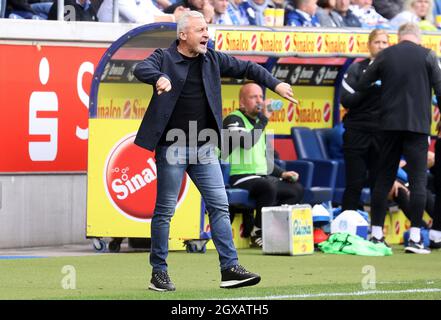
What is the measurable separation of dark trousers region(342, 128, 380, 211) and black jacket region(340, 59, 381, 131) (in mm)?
92

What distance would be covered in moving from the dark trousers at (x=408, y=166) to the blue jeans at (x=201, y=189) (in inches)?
168

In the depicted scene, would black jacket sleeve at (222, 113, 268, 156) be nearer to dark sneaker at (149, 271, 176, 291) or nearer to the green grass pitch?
the green grass pitch

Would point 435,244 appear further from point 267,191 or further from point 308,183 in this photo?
point 267,191

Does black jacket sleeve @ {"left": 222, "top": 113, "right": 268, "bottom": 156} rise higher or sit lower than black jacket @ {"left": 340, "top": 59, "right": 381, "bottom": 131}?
lower

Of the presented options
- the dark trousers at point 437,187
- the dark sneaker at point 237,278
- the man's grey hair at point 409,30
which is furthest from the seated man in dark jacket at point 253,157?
the dark sneaker at point 237,278

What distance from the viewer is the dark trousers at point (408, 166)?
1413cm

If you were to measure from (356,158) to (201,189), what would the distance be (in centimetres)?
531

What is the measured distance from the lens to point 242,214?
50.4 feet

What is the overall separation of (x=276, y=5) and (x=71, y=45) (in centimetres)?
450

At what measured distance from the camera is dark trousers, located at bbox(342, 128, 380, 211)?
Answer: 15.4m

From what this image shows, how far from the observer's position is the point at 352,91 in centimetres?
1515

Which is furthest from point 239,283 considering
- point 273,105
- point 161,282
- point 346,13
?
point 346,13

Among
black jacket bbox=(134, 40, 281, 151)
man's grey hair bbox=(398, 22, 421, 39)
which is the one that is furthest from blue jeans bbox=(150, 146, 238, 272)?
man's grey hair bbox=(398, 22, 421, 39)

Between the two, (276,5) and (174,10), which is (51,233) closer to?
(174,10)
